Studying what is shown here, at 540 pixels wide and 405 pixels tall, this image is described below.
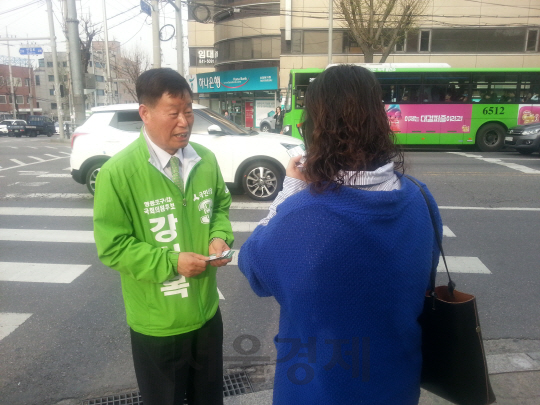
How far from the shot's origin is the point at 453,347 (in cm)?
147

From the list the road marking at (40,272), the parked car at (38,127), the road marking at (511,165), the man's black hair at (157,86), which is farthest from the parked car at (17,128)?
the man's black hair at (157,86)

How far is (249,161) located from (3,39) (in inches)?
935

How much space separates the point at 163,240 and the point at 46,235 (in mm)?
5320

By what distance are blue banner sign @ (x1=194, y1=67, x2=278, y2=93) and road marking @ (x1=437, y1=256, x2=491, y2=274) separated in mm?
28535

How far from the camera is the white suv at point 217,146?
817 centimetres

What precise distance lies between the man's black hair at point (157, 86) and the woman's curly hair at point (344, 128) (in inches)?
29.8

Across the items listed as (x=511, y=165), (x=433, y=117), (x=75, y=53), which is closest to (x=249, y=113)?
(x=433, y=117)

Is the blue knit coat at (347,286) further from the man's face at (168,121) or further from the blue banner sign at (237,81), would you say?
the blue banner sign at (237,81)

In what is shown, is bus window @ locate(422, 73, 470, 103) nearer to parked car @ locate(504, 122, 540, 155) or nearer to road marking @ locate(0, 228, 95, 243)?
parked car @ locate(504, 122, 540, 155)

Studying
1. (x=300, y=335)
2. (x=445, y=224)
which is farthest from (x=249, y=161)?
(x=300, y=335)

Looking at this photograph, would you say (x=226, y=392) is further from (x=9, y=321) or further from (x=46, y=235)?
(x=46, y=235)

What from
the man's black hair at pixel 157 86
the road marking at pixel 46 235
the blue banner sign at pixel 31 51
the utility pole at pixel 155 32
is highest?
the blue banner sign at pixel 31 51

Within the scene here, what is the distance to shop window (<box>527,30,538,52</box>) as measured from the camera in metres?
27.8

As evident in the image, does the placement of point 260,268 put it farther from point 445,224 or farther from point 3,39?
point 3,39
